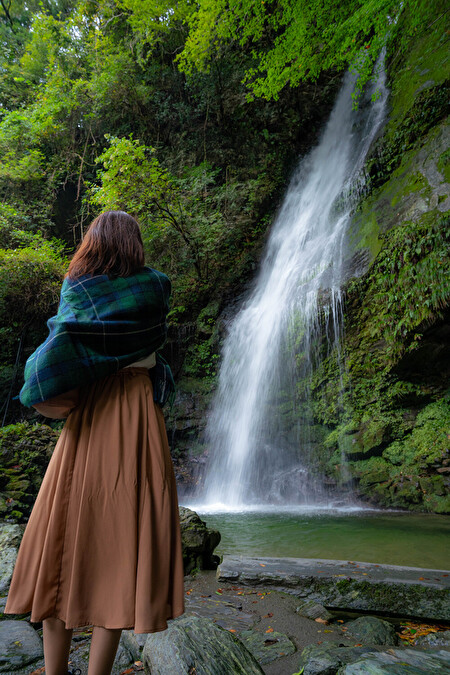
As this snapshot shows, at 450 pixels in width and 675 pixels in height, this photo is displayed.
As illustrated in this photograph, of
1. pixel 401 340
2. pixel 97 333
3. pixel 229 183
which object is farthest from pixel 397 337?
pixel 229 183

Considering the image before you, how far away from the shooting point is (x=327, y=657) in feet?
6.19

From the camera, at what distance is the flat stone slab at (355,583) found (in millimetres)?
2551

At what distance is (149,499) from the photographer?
4.45 feet

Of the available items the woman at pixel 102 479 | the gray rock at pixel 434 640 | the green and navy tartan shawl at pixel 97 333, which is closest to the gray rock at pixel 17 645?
the woman at pixel 102 479

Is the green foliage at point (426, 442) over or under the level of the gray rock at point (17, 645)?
over

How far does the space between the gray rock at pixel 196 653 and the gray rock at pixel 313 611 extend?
3.17 ft

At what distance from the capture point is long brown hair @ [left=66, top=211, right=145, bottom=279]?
1.56 metres

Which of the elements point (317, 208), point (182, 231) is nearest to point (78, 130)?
point (182, 231)

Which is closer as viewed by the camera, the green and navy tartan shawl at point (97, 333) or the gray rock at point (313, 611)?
the green and navy tartan shawl at point (97, 333)

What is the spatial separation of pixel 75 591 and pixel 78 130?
16.6 m

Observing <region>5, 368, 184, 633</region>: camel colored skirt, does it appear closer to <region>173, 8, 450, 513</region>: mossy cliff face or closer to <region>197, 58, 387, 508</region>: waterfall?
<region>173, 8, 450, 513</region>: mossy cliff face

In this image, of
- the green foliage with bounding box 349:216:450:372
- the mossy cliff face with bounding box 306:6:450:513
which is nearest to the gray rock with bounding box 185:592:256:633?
the mossy cliff face with bounding box 306:6:450:513

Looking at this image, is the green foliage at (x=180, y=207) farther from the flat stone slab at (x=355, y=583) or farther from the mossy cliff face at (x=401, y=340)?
the flat stone slab at (x=355, y=583)

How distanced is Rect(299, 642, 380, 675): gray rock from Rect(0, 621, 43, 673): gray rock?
4.16 ft
